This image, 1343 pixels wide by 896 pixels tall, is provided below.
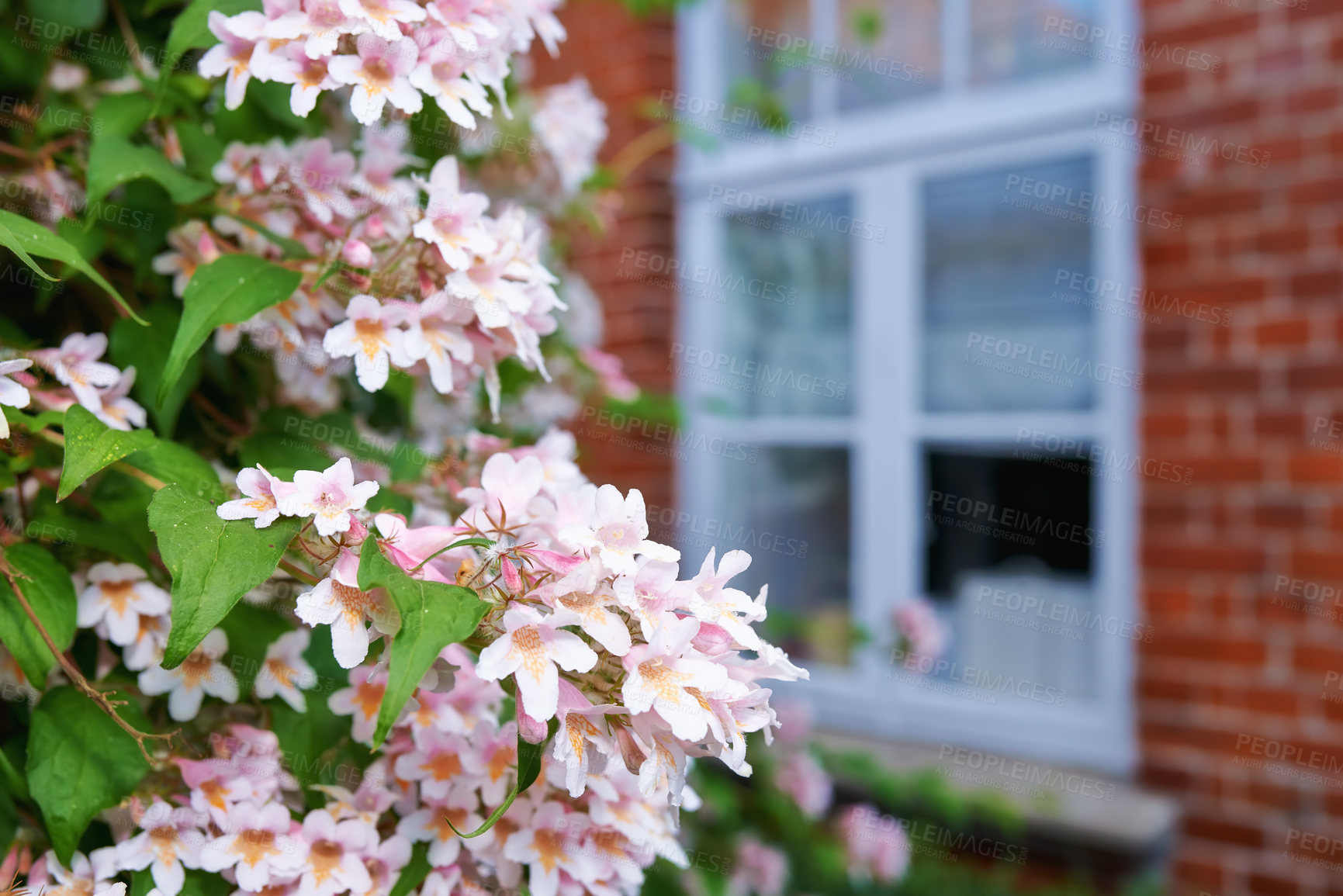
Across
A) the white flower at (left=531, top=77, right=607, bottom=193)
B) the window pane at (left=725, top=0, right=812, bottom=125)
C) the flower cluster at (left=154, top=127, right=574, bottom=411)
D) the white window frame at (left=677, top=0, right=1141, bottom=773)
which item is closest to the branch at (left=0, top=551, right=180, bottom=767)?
the flower cluster at (left=154, top=127, right=574, bottom=411)

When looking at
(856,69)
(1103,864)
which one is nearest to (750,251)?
(856,69)

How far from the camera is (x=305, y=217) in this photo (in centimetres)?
83

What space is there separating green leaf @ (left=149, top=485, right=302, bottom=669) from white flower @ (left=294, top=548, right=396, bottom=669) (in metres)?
0.03

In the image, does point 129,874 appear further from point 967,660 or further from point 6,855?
point 967,660

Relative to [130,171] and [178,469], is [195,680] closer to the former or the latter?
[178,469]

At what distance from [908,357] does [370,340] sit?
215cm

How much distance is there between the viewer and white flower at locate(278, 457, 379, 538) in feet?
1.98

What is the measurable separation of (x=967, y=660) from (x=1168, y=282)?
42.2 inches

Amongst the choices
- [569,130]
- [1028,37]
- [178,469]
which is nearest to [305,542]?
[178,469]

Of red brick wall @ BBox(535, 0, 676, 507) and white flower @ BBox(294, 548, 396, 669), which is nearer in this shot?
white flower @ BBox(294, 548, 396, 669)

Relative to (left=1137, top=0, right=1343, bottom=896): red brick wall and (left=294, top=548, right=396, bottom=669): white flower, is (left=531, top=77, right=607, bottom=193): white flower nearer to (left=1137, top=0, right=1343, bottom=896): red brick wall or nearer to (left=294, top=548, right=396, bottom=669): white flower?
(left=294, top=548, right=396, bottom=669): white flower

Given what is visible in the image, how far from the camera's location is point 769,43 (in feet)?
9.78

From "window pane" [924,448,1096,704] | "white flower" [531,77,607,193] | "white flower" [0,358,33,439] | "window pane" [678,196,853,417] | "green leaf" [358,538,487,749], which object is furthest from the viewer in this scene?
"window pane" [678,196,853,417]

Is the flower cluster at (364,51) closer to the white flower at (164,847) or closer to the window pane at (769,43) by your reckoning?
the white flower at (164,847)
